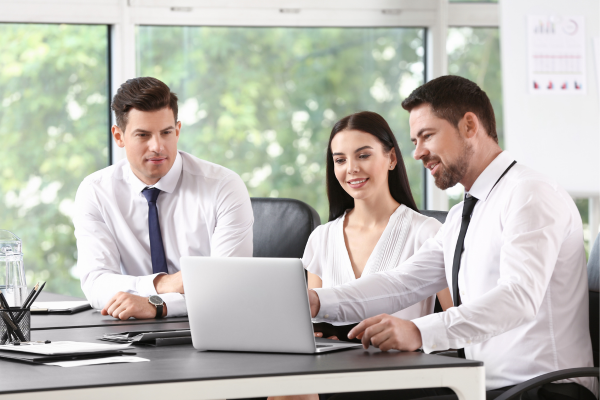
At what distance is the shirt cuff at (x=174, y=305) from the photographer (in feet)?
6.58

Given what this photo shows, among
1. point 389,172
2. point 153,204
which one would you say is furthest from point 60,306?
point 389,172

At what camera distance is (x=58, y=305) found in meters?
2.22

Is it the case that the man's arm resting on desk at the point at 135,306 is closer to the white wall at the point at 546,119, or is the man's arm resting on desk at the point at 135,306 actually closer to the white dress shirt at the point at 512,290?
the white dress shirt at the point at 512,290

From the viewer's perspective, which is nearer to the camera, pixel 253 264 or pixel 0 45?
pixel 253 264

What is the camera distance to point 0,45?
382 centimetres

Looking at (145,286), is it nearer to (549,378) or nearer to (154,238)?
(154,238)

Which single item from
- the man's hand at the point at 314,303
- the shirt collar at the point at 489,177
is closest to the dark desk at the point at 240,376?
the man's hand at the point at 314,303

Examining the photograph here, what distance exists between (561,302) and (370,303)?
0.48m

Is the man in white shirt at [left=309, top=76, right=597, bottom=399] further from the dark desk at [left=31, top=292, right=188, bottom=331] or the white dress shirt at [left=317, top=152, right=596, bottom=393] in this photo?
the dark desk at [left=31, top=292, right=188, bottom=331]

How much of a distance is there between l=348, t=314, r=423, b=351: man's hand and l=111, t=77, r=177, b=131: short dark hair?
1.47 m

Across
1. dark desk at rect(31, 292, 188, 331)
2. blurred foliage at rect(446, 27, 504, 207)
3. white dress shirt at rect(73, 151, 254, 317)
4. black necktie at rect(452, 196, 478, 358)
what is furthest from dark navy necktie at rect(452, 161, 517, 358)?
blurred foliage at rect(446, 27, 504, 207)

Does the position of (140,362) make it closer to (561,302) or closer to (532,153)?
(561,302)

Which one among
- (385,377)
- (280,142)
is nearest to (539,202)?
(385,377)

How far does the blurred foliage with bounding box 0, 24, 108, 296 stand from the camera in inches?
152
